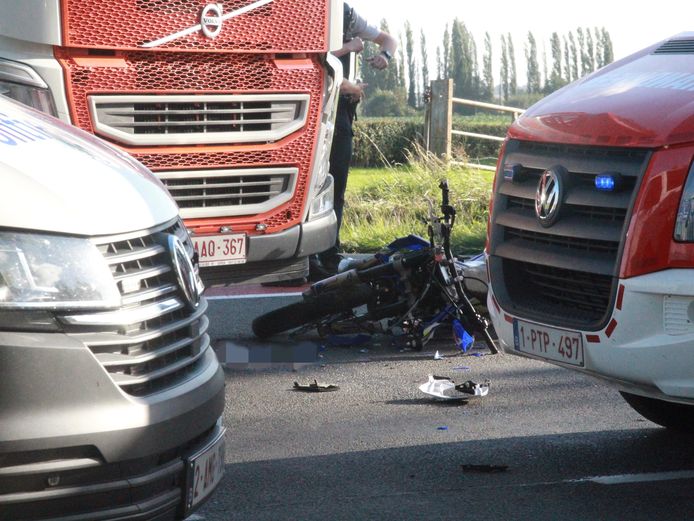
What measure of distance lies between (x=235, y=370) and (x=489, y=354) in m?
1.56

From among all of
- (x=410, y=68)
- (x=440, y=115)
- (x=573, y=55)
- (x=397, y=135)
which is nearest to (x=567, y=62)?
(x=573, y=55)

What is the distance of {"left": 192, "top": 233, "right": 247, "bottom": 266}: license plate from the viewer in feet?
22.4

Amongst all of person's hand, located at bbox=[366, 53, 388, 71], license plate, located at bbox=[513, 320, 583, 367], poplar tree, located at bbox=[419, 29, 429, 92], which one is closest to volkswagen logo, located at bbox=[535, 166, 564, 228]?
license plate, located at bbox=[513, 320, 583, 367]

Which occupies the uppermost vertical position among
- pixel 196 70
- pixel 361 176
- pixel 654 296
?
pixel 196 70

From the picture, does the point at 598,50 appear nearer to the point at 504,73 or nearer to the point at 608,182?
the point at 504,73

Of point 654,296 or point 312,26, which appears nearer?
point 654,296

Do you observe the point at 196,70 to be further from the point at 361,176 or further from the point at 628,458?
the point at 361,176

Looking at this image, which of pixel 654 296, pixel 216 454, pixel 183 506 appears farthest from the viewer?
pixel 654 296

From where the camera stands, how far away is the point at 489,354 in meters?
7.25

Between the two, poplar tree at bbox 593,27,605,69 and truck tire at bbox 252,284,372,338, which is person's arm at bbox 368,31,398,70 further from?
poplar tree at bbox 593,27,605,69

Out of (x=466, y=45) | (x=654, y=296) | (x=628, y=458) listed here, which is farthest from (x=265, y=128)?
(x=466, y=45)

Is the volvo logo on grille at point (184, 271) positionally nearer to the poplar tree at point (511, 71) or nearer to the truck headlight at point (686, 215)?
the truck headlight at point (686, 215)

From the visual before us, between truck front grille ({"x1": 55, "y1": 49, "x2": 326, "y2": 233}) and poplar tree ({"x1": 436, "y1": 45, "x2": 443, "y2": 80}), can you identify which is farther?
poplar tree ({"x1": 436, "y1": 45, "x2": 443, "y2": 80})

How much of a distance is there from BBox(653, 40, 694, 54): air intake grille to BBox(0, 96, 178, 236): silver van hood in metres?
2.33
